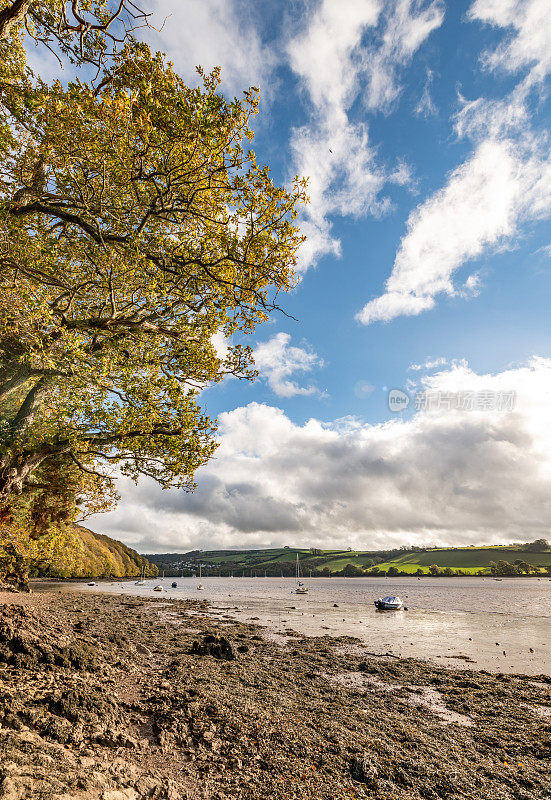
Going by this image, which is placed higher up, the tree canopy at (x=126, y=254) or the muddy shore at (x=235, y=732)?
the tree canopy at (x=126, y=254)

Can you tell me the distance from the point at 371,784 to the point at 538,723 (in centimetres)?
1002

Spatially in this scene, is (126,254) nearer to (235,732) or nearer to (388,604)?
(235,732)

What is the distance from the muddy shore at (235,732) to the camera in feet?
19.5

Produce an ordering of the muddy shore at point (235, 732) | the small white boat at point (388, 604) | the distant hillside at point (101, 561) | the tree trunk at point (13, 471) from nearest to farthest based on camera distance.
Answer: the muddy shore at point (235, 732) → the tree trunk at point (13, 471) → the small white boat at point (388, 604) → the distant hillside at point (101, 561)

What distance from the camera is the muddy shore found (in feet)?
19.5

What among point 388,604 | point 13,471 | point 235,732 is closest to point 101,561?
point 388,604

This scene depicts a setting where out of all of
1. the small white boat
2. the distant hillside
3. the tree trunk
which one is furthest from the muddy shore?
the distant hillside

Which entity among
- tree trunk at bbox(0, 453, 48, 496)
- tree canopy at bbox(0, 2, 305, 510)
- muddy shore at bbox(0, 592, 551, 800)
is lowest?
muddy shore at bbox(0, 592, 551, 800)

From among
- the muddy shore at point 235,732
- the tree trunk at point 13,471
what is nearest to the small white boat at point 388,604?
the muddy shore at point 235,732

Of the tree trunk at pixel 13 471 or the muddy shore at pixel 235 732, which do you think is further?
the tree trunk at pixel 13 471

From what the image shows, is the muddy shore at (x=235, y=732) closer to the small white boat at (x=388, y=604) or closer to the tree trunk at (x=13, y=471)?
the tree trunk at (x=13, y=471)

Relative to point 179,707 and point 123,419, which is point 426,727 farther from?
point 123,419

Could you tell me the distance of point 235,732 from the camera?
8.79 metres

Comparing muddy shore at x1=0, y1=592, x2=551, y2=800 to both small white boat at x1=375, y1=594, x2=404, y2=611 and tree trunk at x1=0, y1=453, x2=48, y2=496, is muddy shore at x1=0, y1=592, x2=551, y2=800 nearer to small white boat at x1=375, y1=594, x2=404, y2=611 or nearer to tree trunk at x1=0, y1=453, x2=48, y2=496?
tree trunk at x1=0, y1=453, x2=48, y2=496
